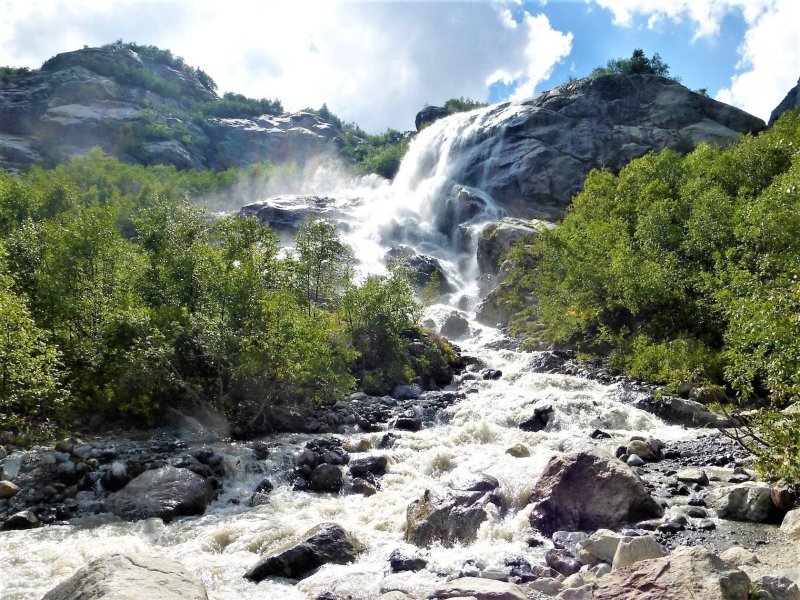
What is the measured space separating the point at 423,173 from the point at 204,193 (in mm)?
42135

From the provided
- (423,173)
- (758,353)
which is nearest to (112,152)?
(423,173)

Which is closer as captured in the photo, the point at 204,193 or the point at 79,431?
the point at 79,431

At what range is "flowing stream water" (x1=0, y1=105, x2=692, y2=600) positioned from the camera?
10.7m

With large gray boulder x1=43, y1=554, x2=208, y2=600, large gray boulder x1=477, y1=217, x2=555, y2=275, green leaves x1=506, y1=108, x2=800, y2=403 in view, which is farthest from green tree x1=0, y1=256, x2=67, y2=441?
large gray boulder x1=477, y1=217, x2=555, y2=275

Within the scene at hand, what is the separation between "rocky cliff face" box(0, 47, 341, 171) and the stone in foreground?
100m

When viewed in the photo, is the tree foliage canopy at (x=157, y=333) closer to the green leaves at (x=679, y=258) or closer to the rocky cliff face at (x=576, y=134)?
the green leaves at (x=679, y=258)

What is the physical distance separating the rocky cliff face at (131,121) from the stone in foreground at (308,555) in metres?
100

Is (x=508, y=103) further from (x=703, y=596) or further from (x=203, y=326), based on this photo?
(x=703, y=596)

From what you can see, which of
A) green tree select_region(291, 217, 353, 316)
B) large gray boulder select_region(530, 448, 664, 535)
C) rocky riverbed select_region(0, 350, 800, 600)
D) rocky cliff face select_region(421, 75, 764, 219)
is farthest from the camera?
rocky cliff face select_region(421, 75, 764, 219)

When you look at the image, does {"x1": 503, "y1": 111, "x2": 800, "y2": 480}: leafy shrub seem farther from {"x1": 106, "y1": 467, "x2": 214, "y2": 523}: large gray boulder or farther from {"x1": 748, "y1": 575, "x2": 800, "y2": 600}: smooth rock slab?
{"x1": 106, "y1": 467, "x2": 214, "y2": 523}: large gray boulder

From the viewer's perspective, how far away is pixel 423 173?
8325cm

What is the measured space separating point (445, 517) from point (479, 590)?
4.05 meters

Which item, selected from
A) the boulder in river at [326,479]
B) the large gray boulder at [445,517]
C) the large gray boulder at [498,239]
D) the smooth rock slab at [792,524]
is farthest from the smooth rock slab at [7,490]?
the large gray boulder at [498,239]

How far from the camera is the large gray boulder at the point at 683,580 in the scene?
21.4ft
